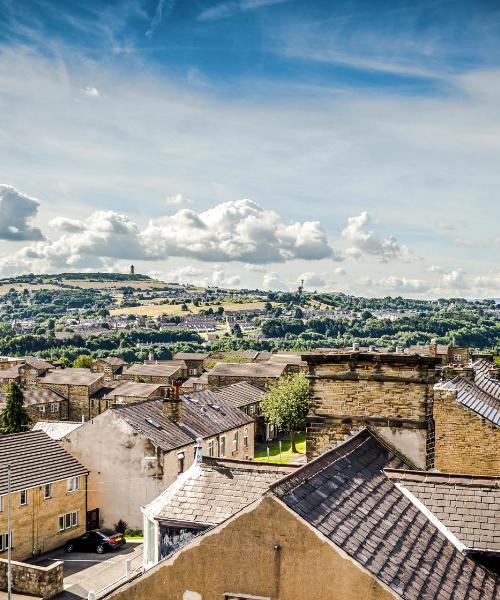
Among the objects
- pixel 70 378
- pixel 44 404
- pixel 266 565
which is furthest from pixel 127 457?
pixel 70 378

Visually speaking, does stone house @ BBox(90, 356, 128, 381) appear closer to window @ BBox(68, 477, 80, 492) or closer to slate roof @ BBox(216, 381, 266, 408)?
slate roof @ BBox(216, 381, 266, 408)

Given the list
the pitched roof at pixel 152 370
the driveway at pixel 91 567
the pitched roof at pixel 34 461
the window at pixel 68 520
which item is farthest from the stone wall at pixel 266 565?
the pitched roof at pixel 152 370

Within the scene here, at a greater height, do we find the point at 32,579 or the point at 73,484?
the point at 73,484

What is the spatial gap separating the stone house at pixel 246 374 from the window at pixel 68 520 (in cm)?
5114

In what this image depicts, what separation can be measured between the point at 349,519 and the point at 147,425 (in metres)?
33.7

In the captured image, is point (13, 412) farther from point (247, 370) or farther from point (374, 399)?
point (374, 399)

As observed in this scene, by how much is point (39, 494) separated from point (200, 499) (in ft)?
88.9

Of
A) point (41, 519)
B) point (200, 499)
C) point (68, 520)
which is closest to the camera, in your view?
point (200, 499)

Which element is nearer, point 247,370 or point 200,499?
point 200,499

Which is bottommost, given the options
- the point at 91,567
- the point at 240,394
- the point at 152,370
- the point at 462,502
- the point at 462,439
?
the point at 91,567

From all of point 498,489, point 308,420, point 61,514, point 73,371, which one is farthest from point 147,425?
point 73,371

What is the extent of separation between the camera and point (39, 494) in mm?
35875

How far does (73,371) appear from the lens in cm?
10175

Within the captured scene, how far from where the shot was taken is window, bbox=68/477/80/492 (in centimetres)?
3812
